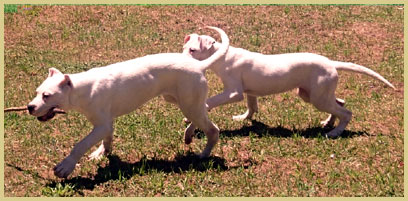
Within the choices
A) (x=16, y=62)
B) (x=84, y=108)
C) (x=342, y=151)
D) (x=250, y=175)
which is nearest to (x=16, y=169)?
(x=84, y=108)

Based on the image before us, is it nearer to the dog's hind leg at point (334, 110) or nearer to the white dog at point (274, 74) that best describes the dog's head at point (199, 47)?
the white dog at point (274, 74)

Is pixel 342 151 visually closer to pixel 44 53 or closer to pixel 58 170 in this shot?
pixel 58 170

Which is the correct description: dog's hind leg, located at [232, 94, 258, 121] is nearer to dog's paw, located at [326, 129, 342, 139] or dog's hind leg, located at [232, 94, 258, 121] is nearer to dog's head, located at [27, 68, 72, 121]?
dog's paw, located at [326, 129, 342, 139]

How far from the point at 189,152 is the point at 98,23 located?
764cm

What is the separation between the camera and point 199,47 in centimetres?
760

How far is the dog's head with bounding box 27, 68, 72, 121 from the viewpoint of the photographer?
5.91 metres

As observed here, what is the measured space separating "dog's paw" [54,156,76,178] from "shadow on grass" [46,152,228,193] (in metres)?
0.13

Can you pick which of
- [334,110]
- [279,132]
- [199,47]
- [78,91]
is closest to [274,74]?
[279,132]

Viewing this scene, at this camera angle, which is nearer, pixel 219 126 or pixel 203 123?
pixel 203 123

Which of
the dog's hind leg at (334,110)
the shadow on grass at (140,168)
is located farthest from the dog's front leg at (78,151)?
the dog's hind leg at (334,110)

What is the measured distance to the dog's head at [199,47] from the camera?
7.58 m

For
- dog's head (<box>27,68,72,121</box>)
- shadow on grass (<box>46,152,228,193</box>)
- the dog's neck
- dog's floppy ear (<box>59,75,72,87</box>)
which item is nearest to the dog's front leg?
shadow on grass (<box>46,152,228,193</box>)

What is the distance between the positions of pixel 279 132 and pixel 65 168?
310 centimetres

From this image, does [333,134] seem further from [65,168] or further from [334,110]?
[65,168]
